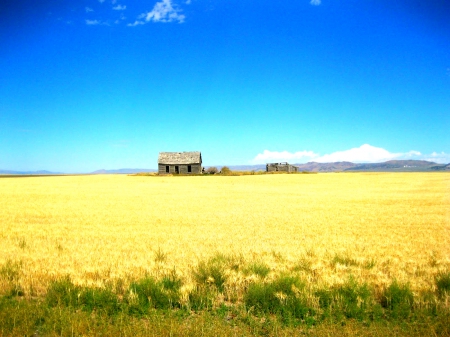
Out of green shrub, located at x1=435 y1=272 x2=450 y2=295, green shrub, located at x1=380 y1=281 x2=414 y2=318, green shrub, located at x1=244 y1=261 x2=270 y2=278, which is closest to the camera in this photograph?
green shrub, located at x1=380 y1=281 x2=414 y2=318

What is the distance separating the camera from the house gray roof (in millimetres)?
81000

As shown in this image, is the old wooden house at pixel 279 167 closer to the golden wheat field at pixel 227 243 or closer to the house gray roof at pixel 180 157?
the house gray roof at pixel 180 157

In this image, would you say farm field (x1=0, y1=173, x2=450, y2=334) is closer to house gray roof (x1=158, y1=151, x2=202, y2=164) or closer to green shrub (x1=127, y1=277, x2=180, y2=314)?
green shrub (x1=127, y1=277, x2=180, y2=314)

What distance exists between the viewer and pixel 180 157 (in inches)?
3241

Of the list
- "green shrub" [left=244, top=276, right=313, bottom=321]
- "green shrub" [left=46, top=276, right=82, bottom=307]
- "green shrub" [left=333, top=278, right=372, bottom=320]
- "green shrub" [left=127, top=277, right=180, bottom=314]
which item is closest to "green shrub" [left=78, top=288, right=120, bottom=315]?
"green shrub" [left=46, top=276, right=82, bottom=307]

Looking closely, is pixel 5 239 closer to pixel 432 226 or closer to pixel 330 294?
pixel 330 294

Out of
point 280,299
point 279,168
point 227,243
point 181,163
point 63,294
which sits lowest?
point 227,243

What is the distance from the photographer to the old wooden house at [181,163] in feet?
266

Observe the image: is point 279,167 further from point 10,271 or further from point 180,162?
point 10,271

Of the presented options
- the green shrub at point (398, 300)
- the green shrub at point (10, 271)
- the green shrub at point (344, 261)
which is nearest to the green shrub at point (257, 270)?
the green shrub at point (344, 261)

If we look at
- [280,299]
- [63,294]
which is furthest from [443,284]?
[63,294]

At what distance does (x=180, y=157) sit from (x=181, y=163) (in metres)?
2.16

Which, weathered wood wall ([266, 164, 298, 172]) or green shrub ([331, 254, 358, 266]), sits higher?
weathered wood wall ([266, 164, 298, 172])

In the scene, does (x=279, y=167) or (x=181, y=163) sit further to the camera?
(x=279, y=167)
